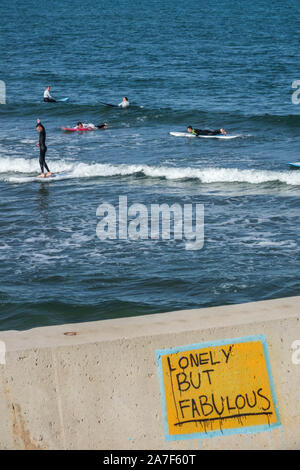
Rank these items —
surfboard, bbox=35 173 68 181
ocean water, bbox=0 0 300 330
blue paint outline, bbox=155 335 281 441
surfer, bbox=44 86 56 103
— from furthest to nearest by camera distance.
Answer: surfer, bbox=44 86 56 103 → surfboard, bbox=35 173 68 181 → ocean water, bbox=0 0 300 330 → blue paint outline, bbox=155 335 281 441

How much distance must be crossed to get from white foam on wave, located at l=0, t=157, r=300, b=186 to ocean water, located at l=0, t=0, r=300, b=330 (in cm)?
7

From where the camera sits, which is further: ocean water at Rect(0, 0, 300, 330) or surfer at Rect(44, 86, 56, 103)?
surfer at Rect(44, 86, 56, 103)

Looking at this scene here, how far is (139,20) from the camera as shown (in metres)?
98.7

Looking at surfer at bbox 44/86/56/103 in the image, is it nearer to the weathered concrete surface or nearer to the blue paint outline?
the weathered concrete surface

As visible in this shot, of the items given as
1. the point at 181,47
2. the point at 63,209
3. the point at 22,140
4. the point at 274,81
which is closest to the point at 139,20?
the point at 181,47

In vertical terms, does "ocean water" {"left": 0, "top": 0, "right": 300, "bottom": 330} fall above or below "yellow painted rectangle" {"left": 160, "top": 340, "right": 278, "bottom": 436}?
above

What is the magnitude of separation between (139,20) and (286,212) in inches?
3335

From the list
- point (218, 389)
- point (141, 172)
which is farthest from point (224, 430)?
point (141, 172)

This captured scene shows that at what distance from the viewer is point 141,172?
25.6 m

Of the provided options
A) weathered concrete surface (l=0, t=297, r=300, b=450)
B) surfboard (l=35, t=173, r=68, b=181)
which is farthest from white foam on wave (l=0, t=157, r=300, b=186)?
weathered concrete surface (l=0, t=297, r=300, b=450)

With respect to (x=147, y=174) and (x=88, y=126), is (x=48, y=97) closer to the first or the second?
(x=88, y=126)

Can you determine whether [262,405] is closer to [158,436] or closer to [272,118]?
[158,436]

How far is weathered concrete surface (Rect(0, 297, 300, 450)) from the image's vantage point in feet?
17.5

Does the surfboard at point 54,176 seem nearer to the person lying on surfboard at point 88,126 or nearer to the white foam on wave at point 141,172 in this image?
the white foam on wave at point 141,172
